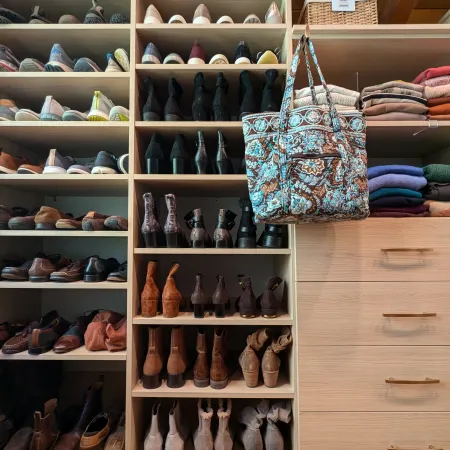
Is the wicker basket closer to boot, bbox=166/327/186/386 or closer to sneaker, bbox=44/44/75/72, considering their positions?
sneaker, bbox=44/44/75/72

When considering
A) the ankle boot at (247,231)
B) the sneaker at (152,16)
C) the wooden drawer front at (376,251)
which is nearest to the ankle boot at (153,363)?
the ankle boot at (247,231)

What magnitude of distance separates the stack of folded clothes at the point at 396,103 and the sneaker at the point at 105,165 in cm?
108

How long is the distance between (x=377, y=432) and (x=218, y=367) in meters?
0.62

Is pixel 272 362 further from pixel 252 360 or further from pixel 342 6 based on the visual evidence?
pixel 342 6

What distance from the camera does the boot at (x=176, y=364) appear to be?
118cm

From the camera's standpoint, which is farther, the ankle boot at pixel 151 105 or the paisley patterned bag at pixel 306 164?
the ankle boot at pixel 151 105

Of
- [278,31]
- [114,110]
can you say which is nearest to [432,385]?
[278,31]

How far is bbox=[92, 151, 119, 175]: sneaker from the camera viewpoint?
1271mm

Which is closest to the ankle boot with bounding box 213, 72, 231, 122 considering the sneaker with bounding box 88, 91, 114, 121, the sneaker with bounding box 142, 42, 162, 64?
the sneaker with bounding box 142, 42, 162, 64

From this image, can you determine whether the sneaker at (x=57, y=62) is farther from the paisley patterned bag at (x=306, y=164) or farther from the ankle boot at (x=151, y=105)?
the paisley patterned bag at (x=306, y=164)

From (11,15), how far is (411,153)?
1985 millimetres

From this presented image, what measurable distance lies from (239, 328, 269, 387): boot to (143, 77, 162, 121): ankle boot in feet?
3.31

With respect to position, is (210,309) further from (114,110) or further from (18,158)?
(18,158)

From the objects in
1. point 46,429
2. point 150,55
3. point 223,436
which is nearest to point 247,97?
point 150,55
